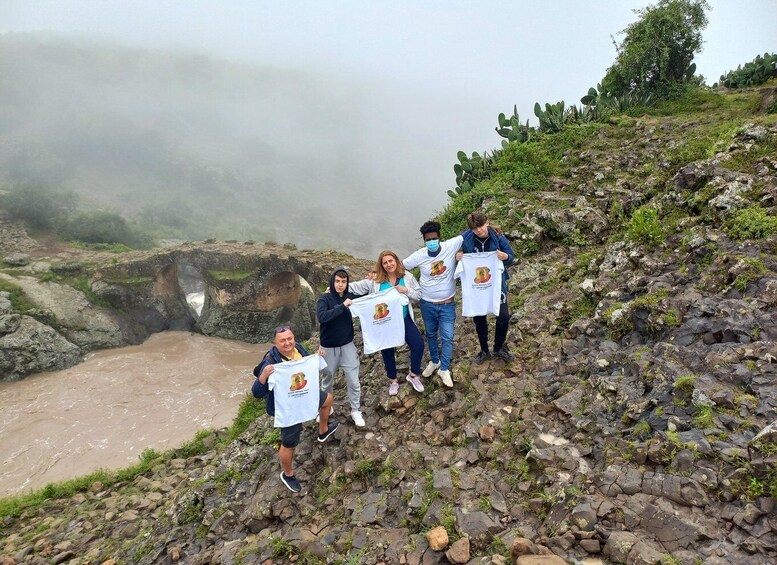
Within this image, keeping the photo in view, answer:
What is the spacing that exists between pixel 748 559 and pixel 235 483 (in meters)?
5.82

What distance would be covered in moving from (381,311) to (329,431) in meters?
1.94

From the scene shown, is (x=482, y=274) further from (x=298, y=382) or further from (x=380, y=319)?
(x=298, y=382)

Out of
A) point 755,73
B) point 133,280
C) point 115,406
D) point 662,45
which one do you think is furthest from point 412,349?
point 133,280

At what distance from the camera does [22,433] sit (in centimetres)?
1416

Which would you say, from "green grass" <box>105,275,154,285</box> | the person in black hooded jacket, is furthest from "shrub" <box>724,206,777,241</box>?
"green grass" <box>105,275,154,285</box>

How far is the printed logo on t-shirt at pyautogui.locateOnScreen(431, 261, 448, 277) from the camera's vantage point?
16.1ft

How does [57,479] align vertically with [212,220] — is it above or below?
below

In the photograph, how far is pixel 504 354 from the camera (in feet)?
17.8

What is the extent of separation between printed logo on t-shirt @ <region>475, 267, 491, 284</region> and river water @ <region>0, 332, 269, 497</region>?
39.7ft

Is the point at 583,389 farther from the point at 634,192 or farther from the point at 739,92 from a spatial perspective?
the point at 739,92

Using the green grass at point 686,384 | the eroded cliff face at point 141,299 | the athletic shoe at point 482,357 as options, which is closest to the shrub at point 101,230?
the eroded cliff face at point 141,299

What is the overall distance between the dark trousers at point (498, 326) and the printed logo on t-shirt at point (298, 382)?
2.43 meters

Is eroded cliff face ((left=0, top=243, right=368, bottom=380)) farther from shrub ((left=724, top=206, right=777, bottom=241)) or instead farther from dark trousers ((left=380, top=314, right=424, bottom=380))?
shrub ((left=724, top=206, right=777, bottom=241))

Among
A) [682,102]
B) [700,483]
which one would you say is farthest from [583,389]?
[682,102]
